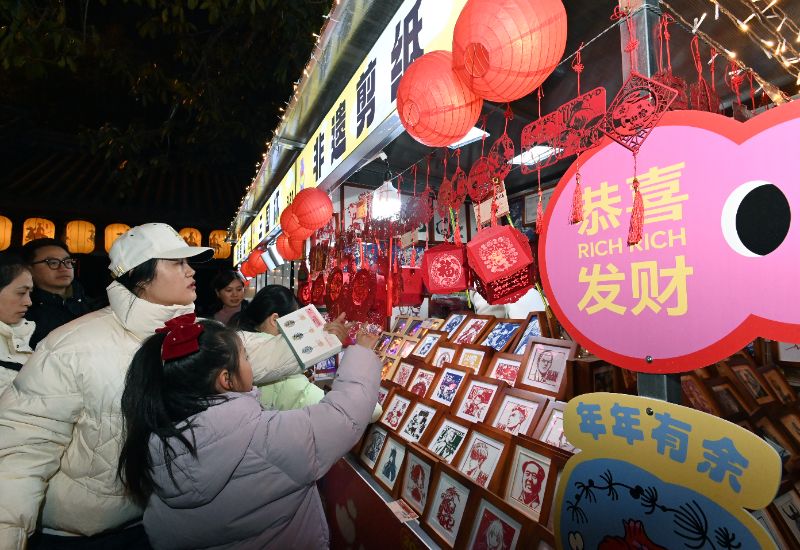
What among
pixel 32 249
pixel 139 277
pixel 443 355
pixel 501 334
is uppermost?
pixel 32 249

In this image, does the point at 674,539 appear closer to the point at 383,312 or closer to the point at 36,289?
the point at 383,312

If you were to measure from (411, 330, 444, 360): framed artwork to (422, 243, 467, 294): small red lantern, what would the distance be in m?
1.47

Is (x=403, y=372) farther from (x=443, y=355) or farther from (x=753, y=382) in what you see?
(x=753, y=382)

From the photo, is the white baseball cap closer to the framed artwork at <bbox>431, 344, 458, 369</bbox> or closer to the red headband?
the red headband

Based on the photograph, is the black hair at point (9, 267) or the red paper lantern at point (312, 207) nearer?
the black hair at point (9, 267)

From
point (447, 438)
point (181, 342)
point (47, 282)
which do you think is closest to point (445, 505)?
point (447, 438)

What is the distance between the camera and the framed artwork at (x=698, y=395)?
251 cm

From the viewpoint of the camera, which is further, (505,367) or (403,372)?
(403,372)

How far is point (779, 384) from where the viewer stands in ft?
9.82

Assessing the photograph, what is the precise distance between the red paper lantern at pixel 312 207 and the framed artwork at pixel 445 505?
3197 millimetres

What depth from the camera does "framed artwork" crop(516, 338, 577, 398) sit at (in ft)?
9.38

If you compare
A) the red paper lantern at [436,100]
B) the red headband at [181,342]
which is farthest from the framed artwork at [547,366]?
the red headband at [181,342]

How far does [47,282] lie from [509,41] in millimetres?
4967

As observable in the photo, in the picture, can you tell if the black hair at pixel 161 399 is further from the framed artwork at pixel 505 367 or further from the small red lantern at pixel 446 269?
the framed artwork at pixel 505 367
